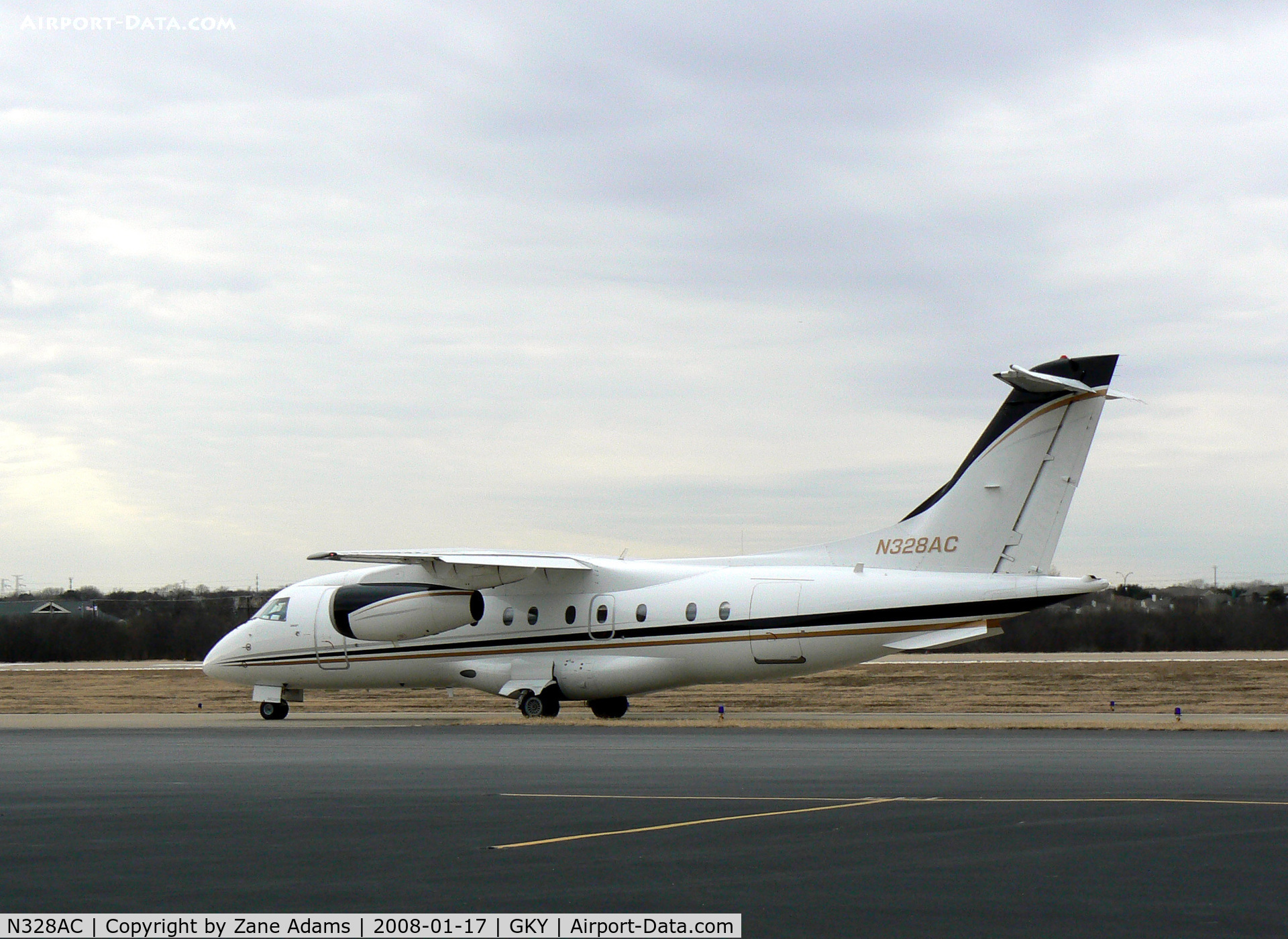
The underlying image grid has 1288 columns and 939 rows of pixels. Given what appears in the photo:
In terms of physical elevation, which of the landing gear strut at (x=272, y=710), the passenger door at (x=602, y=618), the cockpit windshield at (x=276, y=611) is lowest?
the landing gear strut at (x=272, y=710)

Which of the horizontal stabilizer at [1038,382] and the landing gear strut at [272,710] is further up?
the horizontal stabilizer at [1038,382]

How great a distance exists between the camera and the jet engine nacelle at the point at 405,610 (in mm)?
37000

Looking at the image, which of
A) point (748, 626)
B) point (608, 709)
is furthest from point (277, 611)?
point (748, 626)

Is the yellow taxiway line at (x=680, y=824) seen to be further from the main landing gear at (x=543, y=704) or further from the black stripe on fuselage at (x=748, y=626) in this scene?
the main landing gear at (x=543, y=704)

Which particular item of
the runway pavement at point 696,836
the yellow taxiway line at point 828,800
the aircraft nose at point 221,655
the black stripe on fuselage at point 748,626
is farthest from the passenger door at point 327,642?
the yellow taxiway line at point 828,800

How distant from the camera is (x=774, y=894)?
9906 millimetres

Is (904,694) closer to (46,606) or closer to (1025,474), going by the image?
(1025,474)

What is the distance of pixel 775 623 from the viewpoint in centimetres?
3369

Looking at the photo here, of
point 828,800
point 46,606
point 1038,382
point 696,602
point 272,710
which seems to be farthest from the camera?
point 46,606

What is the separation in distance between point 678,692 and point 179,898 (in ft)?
141

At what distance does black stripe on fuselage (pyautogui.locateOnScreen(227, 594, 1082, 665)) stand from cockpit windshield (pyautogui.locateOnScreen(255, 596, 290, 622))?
Result: 1046 millimetres

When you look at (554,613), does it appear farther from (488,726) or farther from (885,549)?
(885,549)

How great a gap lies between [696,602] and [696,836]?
2215 centimetres

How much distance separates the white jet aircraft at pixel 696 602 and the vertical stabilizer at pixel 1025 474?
0.13 ft
